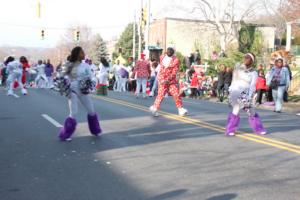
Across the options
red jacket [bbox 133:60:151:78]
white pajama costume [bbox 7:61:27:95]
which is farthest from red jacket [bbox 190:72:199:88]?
white pajama costume [bbox 7:61:27:95]

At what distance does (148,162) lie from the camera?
7520 millimetres

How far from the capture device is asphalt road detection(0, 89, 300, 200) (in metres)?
5.93

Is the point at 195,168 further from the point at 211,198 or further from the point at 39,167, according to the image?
the point at 39,167

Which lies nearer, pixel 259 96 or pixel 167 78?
pixel 167 78

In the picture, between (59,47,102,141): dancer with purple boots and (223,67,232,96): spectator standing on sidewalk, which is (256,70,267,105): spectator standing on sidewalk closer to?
(223,67,232,96): spectator standing on sidewalk

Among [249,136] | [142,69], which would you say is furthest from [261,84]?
[249,136]

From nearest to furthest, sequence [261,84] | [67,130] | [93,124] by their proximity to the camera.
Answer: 1. [67,130]
2. [93,124]
3. [261,84]

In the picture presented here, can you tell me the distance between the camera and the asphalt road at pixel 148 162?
5934mm

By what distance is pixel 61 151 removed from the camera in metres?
8.34

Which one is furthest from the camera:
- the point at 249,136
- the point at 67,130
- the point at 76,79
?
the point at 249,136

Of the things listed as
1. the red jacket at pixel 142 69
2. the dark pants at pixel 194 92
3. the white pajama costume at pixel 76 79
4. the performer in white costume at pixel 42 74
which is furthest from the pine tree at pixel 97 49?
the white pajama costume at pixel 76 79

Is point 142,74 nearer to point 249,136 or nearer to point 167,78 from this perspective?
point 167,78

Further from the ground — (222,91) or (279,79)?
(279,79)

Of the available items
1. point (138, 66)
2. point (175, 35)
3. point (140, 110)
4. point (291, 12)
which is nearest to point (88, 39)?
point (175, 35)
